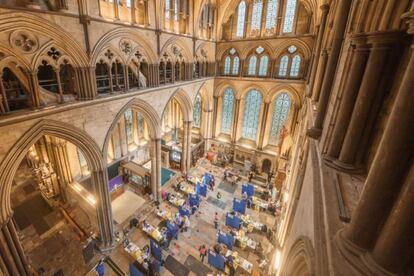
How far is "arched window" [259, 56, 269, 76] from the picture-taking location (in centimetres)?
1647

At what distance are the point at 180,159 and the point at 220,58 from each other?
10.0 meters

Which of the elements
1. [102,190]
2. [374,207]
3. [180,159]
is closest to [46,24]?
[102,190]

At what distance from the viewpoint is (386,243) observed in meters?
1.73

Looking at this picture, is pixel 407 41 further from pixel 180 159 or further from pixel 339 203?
pixel 180 159

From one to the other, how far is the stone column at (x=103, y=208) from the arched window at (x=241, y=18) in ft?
50.1

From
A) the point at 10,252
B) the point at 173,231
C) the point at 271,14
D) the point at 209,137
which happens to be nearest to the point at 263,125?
the point at 209,137

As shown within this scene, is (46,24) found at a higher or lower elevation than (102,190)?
higher

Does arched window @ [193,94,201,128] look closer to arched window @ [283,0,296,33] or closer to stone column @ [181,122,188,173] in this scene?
stone column @ [181,122,188,173]

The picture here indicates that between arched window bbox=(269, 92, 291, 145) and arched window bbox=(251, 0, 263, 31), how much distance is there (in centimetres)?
602

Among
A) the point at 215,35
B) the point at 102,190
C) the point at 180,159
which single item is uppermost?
the point at 215,35

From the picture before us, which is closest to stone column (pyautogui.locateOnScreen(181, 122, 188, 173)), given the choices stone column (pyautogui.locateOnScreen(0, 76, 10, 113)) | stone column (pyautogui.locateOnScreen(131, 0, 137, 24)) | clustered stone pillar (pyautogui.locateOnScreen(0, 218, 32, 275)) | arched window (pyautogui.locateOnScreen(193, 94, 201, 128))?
arched window (pyautogui.locateOnScreen(193, 94, 201, 128))

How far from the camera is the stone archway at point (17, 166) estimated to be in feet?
19.8

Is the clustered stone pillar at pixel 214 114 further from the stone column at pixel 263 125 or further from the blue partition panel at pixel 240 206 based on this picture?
the blue partition panel at pixel 240 206

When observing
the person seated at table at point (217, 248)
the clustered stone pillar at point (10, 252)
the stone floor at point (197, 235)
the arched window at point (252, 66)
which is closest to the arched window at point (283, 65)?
the arched window at point (252, 66)
